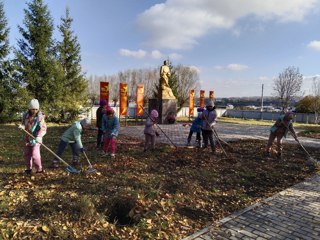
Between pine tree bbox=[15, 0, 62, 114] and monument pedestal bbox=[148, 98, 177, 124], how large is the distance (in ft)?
24.6

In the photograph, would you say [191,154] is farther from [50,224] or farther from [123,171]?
[50,224]

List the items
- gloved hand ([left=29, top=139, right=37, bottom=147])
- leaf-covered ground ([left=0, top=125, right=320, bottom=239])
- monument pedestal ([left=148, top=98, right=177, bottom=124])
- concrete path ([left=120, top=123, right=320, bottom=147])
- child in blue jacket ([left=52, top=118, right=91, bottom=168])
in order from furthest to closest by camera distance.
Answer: monument pedestal ([left=148, top=98, right=177, bottom=124]) < concrete path ([left=120, top=123, right=320, bottom=147]) < child in blue jacket ([left=52, top=118, right=91, bottom=168]) < gloved hand ([left=29, top=139, right=37, bottom=147]) < leaf-covered ground ([left=0, top=125, right=320, bottom=239])

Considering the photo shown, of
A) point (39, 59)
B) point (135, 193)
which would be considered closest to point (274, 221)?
point (135, 193)

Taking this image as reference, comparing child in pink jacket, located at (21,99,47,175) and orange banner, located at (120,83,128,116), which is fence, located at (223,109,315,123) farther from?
child in pink jacket, located at (21,99,47,175)

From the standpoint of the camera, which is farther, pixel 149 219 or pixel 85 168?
pixel 85 168

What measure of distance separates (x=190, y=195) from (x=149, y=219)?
4.44 ft

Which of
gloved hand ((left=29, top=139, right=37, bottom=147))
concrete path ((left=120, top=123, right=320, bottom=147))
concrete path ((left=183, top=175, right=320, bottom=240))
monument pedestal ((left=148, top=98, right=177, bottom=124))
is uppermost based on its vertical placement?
monument pedestal ((left=148, top=98, right=177, bottom=124))

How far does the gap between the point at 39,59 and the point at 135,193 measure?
18.9 metres

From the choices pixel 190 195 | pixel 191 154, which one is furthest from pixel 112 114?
pixel 190 195

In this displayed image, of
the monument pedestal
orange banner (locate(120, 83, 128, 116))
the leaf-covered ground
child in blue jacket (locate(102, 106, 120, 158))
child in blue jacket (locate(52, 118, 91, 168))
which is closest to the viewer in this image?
the leaf-covered ground

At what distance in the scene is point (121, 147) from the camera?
9750 mm

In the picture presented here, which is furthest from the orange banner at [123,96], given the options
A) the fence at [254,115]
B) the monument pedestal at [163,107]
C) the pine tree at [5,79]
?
the fence at [254,115]

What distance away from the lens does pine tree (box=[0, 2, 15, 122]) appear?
→ 65.3 feet

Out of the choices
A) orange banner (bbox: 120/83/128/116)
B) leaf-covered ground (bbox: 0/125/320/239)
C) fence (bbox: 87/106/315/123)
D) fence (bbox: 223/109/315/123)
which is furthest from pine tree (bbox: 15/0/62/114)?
fence (bbox: 223/109/315/123)
